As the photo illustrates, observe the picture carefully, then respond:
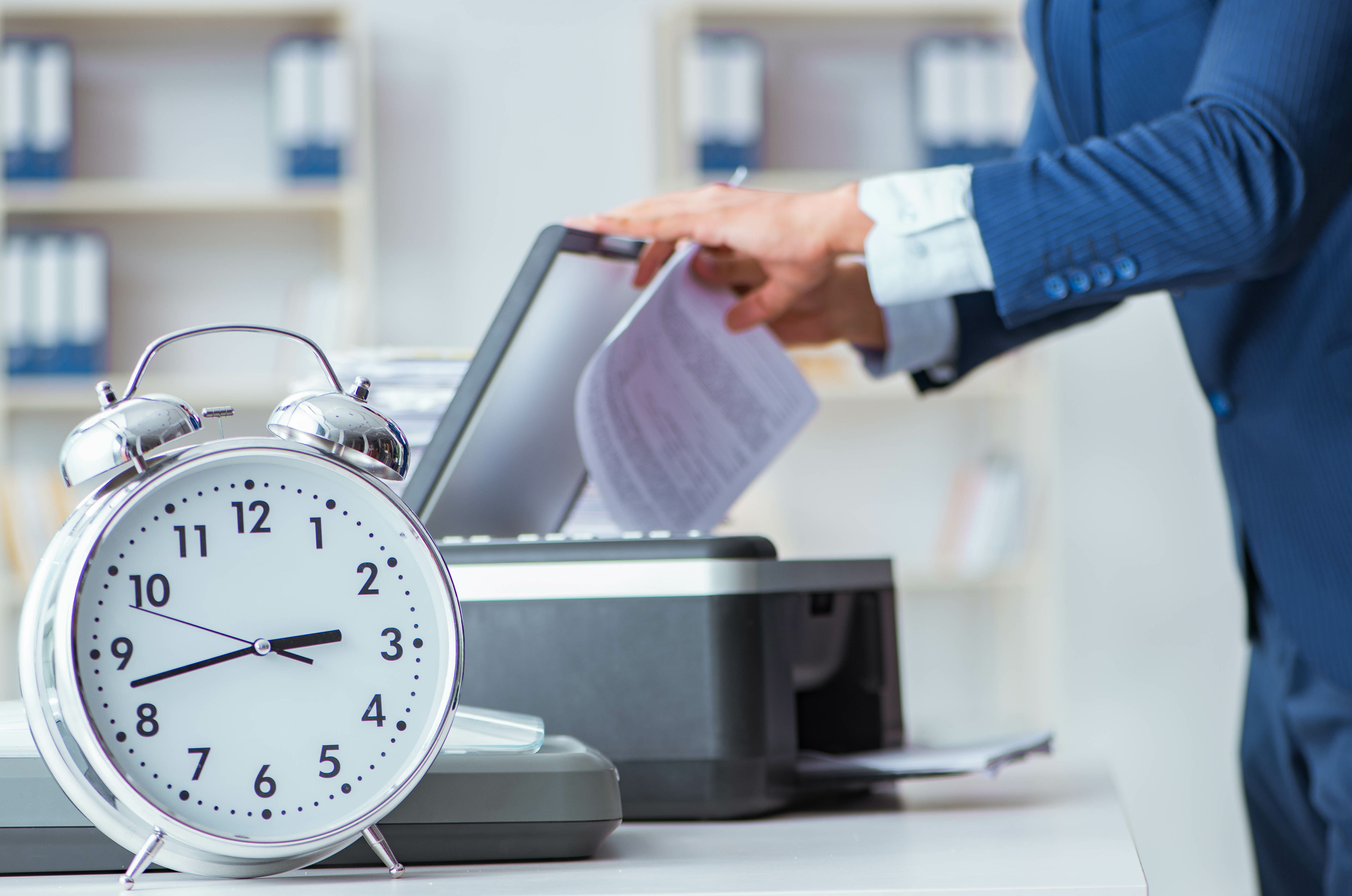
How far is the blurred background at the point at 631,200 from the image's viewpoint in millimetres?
3109

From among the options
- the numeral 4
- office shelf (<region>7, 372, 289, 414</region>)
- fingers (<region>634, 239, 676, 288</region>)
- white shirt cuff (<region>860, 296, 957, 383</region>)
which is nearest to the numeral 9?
the numeral 4

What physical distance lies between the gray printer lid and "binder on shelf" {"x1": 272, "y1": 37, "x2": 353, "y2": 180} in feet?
7.75

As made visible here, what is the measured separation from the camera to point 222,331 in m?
0.56

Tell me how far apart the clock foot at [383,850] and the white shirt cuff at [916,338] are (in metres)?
0.69

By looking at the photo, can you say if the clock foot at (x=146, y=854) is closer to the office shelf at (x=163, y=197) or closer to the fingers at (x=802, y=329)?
the fingers at (x=802, y=329)

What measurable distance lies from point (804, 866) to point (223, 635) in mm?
279

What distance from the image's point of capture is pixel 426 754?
22.1 inches

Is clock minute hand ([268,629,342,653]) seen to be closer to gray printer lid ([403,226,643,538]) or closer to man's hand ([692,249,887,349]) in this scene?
gray printer lid ([403,226,643,538])

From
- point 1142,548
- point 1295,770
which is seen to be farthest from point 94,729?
point 1142,548

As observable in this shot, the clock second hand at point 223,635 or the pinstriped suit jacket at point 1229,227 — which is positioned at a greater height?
the pinstriped suit jacket at point 1229,227

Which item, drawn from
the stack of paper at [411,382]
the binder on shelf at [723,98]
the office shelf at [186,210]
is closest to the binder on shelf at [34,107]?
the office shelf at [186,210]

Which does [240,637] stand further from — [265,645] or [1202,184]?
[1202,184]


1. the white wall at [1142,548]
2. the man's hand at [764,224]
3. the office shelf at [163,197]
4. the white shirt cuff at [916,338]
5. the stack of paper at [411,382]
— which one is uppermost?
the office shelf at [163,197]

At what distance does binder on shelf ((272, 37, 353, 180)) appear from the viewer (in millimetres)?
3084
